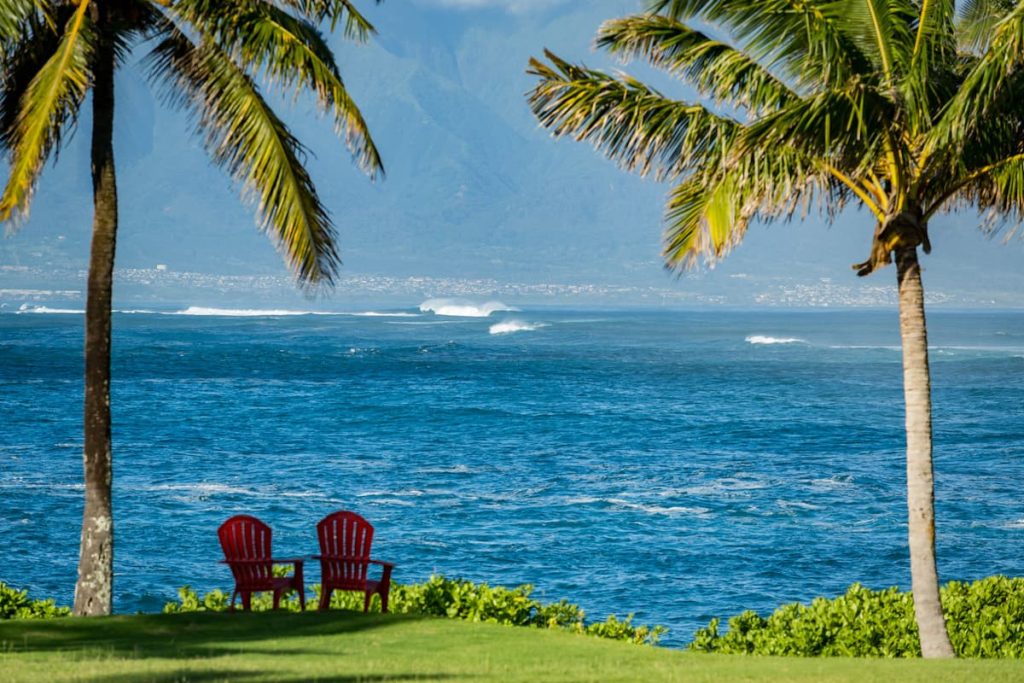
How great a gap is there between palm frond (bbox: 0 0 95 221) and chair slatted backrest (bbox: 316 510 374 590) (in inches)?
174

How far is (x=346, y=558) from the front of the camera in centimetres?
1266

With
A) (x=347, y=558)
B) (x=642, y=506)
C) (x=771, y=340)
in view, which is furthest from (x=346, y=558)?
(x=771, y=340)

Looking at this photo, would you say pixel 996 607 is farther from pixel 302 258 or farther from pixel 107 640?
pixel 107 640

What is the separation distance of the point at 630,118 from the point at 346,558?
18.4 feet

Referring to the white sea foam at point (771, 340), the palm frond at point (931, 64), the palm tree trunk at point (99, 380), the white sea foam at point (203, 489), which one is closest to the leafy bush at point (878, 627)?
the palm frond at point (931, 64)

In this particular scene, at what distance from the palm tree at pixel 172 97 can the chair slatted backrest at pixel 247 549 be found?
118 cm

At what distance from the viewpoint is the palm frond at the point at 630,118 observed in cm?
1255

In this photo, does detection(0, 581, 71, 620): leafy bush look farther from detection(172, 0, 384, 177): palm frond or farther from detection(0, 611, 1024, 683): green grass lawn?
detection(172, 0, 384, 177): palm frond

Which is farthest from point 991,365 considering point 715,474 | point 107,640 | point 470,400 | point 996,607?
point 107,640

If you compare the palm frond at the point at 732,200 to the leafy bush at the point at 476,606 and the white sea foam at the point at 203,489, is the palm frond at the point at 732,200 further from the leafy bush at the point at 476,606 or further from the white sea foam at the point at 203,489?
the white sea foam at the point at 203,489

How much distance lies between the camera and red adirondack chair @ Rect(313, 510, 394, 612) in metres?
12.5

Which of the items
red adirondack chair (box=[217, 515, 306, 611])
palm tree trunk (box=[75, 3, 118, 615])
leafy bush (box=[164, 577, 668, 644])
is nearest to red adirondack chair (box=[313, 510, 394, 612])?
red adirondack chair (box=[217, 515, 306, 611])

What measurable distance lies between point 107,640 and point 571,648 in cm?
410

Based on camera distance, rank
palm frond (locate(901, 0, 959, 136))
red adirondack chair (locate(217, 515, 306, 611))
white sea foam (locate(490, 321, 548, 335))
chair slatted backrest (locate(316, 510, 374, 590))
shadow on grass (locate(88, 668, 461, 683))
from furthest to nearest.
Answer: white sea foam (locate(490, 321, 548, 335)) → chair slatted backrest (locate(316, 510, 374, 590)) → red adirondack chair (locate(217, 515, 306, 611)) → palm frond (locate(901, 0, 959, 136)) → shadow on grass (locate(88, 668, 461, 683))
